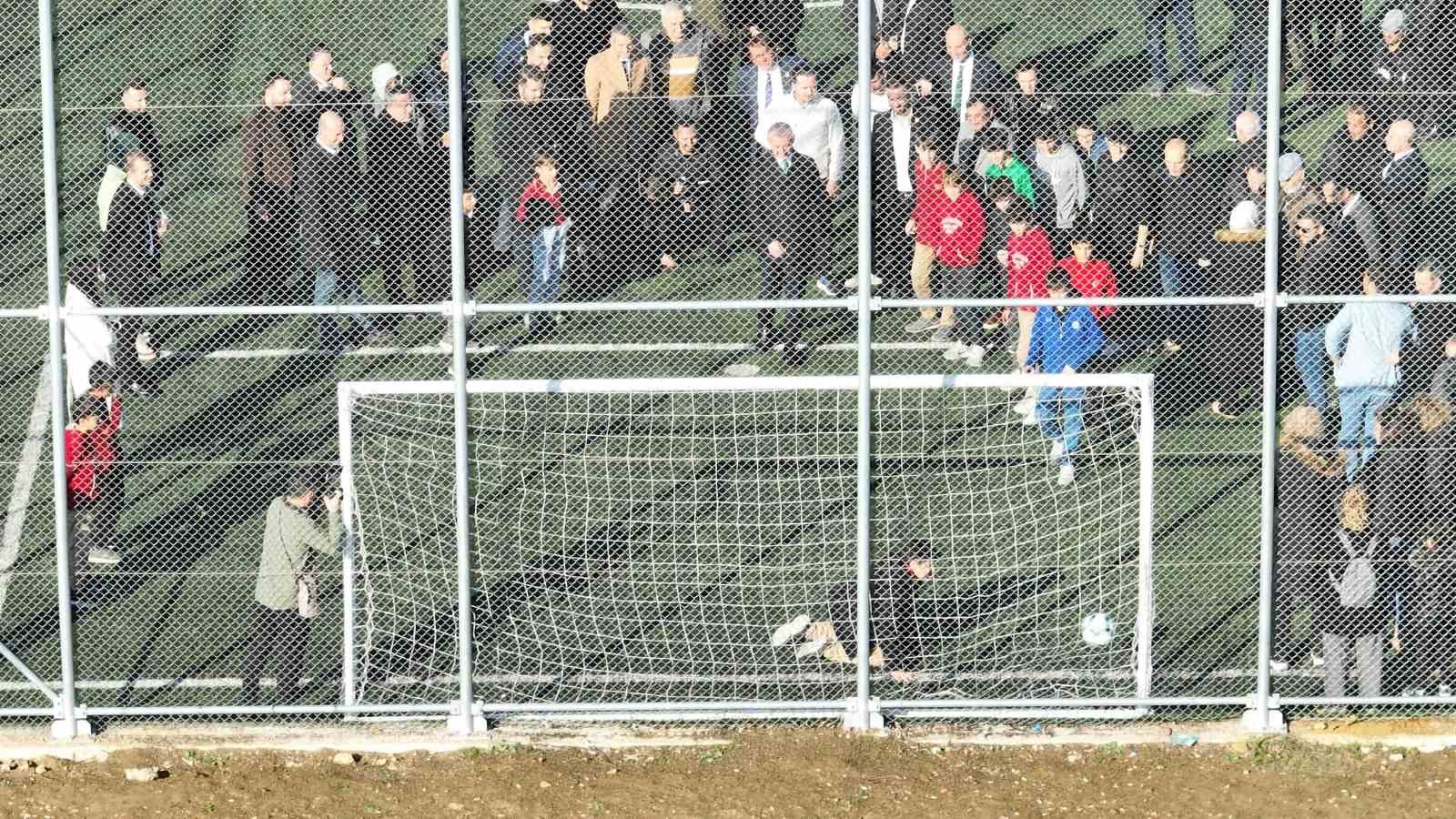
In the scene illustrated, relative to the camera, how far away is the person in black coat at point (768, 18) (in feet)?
57.6

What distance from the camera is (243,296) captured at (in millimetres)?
16578

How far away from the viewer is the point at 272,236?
14.9 metres

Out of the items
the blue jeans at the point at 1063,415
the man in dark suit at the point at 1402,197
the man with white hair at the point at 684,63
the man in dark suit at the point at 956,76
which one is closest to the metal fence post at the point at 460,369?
the man with white hair at the point at 684,63

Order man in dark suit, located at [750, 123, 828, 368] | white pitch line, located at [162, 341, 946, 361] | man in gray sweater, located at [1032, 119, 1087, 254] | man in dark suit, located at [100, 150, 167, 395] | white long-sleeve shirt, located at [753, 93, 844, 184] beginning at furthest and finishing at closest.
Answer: white pitch line, located at [162, 341, 946, 361], white long-sleeve shirt, located at [753, 93, 844, 184], man in dark suit, located at [100, 150, 167, 395], man in gray sweater, located at [1032, 119, 1087, 254], man in dark suit, located at [750, 123, 828, 368]

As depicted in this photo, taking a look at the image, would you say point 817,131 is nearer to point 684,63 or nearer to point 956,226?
point 684,63

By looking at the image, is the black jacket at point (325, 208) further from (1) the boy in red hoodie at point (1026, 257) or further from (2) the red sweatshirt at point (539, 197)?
(1) the boy in red hoodie at point (1026, 257)

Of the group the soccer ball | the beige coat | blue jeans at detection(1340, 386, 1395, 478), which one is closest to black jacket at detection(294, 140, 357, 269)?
the beige coat

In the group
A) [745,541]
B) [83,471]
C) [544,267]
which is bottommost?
[745,541]

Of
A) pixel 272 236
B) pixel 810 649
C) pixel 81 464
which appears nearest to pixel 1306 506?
pixel 810 649

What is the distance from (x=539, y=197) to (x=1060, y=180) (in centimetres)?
362

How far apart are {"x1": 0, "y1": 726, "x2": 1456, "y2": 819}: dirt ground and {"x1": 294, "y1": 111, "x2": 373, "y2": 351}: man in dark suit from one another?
3498 millimetres

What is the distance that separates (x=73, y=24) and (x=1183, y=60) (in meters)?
9.93

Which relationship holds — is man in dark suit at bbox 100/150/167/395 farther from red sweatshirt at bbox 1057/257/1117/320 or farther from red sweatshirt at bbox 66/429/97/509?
red sweatshirt at bbox 1057/257/1117/320

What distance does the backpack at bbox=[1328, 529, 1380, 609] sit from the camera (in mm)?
12758
